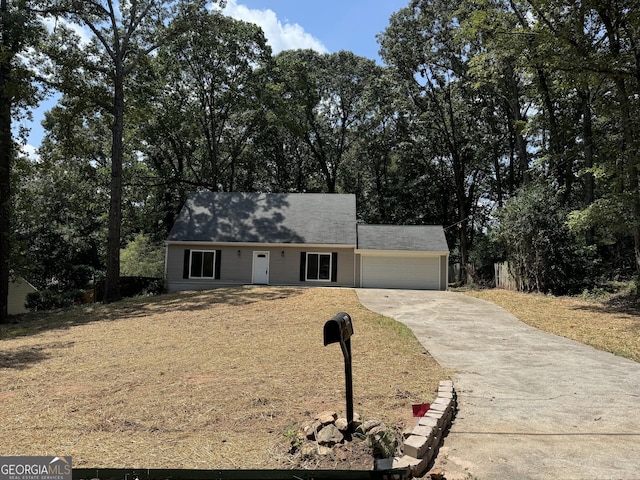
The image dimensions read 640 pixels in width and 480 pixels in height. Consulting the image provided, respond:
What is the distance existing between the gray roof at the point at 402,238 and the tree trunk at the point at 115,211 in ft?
35.3

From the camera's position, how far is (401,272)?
2103 cm

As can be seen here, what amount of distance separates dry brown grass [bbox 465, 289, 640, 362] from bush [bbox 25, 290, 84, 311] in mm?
20684

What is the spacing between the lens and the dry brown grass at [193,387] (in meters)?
3.61

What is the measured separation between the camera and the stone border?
305 centimetres

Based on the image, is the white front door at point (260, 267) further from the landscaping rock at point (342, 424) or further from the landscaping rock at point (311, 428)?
the landscaping rock at point (342, 424)

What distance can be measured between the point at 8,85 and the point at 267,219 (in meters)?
11.8

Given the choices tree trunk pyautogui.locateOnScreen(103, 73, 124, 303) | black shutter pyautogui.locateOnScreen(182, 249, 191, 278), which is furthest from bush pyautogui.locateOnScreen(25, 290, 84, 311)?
tree trunk pyautogui.locateOnScreen(103, 73, 124, 303)

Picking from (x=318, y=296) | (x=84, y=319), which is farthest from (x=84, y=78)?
(x=318, y=296)

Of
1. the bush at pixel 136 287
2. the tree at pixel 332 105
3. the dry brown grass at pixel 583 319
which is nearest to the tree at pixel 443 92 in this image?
the tree at pixel 332 105

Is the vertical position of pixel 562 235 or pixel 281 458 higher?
pixel 562 235

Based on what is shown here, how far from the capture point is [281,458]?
3.32 meters

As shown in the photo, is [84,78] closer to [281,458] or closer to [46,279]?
[46,279]

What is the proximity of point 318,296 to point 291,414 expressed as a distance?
10.9m

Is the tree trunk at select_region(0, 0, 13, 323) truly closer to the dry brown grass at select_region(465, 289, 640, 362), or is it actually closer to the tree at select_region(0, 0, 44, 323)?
the tree at select_region(0, 0, 44, 323)
